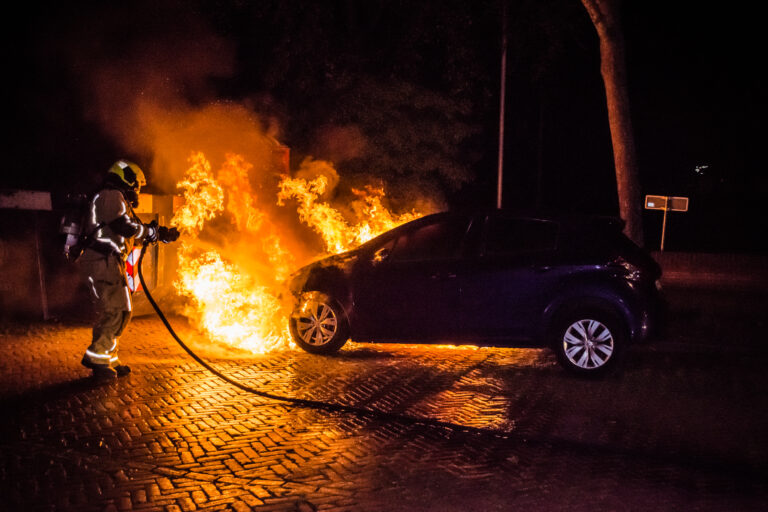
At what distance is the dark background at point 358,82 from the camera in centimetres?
1184

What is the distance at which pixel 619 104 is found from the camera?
13.2 meters

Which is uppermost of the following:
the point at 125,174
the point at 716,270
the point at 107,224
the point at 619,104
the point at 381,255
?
the point at 619,104

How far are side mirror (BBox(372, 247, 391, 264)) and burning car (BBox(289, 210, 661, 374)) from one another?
0.04 feet

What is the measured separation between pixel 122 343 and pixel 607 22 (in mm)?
9778

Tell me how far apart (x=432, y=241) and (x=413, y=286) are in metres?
0.61

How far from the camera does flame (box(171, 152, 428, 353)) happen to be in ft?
30.1

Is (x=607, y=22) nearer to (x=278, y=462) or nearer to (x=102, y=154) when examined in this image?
(x=102, y=154)

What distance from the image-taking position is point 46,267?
1120 cm

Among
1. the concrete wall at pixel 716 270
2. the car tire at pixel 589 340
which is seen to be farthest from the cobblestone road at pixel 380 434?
the concrete wall at pixel 716 270

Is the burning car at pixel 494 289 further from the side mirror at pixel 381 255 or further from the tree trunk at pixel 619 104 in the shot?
the tree trunk at pixel 619 104

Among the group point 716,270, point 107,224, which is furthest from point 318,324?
point 716,270

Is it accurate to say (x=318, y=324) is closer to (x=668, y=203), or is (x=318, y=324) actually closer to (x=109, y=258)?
(x=109, y=258)

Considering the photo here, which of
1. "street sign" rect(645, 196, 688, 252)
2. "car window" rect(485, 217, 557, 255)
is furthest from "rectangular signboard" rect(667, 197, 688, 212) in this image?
"car window" rect(485, 217, 557, 255)

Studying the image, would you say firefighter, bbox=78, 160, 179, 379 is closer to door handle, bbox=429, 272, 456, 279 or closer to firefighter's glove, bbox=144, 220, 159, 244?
firefighter's glove, bbox=144, 220, 159, 244
